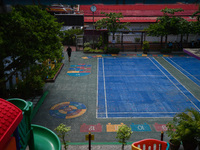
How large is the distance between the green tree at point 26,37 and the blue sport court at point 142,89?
16.8 feet

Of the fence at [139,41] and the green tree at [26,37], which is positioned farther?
the fence at [139,41]

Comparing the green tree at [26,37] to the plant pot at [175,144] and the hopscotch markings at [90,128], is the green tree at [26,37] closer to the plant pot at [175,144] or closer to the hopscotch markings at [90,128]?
the hopscotch markings at [90,128]

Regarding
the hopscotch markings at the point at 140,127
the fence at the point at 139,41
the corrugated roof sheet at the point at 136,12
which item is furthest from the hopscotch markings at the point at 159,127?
the corrugated roof sheet at the point at 136,12

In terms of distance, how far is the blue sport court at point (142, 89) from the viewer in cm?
1391

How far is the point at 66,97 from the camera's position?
15734 mm

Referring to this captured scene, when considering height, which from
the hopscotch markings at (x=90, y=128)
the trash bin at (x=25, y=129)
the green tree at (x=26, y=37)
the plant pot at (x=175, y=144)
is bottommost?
the hopscotch markings at (x=90, y=128)

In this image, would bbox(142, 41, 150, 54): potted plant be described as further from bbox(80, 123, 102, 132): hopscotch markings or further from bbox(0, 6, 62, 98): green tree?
bbox(80, 123, 102, 132): hopscotch markings

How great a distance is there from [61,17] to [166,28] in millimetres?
14289

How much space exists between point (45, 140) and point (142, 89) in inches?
426

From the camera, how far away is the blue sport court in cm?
1391

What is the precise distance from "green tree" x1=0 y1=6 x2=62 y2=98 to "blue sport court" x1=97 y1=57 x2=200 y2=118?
5.12 metres

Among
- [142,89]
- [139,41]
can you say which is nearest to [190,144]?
[142,89]

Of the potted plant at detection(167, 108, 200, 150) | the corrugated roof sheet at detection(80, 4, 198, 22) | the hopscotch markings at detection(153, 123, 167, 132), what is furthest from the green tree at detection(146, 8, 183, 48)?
the potted plant at detection(167, 108, 200, 150)

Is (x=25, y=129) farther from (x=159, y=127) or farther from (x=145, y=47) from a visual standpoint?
(x=145, y=47)
